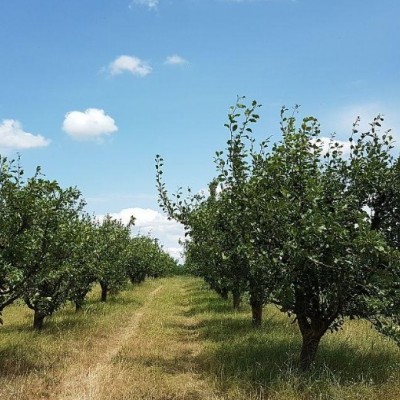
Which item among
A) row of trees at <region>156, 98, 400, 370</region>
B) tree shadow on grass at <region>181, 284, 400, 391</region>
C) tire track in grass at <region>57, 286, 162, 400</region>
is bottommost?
tire track in grass at <region>57, 286, 162, 400</region>

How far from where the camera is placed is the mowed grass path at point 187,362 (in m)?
9.65

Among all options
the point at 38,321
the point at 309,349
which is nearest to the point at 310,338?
the point at 309,349

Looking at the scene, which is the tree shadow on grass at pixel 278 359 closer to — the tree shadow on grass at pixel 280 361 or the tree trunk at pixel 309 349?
the tree shadow on grass at pixel 280 361

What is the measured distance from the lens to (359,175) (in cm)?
1113

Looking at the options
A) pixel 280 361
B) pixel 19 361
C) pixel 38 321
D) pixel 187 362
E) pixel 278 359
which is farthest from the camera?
pixel 38 321

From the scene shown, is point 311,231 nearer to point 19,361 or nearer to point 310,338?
point 310,338

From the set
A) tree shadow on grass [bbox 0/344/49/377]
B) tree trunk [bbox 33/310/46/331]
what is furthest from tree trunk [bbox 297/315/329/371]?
tree trunk [bbox 33/310/46/331]

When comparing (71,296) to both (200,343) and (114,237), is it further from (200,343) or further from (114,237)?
(114,237)

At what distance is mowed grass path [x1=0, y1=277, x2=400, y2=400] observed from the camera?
31.7 ft

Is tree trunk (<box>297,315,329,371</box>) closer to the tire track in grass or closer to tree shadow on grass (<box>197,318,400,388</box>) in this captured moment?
tree shadow on grass (<box>197,318,400,388</box>)

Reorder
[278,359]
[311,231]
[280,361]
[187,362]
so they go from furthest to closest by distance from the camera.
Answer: [187,362] < [278,359] < [280,361] < [311,231]

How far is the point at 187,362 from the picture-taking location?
44.1ft

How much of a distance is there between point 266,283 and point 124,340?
818 centimetres

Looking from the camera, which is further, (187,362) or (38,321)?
(38,321)
